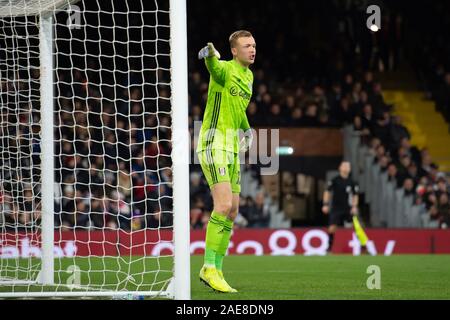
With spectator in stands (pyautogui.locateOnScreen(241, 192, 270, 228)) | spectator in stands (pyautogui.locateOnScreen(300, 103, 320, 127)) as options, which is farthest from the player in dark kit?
spectator in stands (pyautogui.locateOnScreen(300, 103, 320, 127))

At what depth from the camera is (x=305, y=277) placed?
10.5 meters

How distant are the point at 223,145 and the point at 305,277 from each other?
296 centimetres

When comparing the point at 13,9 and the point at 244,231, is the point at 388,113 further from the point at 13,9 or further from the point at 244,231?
the point at 13,9

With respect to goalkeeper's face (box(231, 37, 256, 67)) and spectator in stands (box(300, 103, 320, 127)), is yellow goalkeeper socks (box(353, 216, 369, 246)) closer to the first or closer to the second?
spectator in stands (box(300, 103, 320, 127))

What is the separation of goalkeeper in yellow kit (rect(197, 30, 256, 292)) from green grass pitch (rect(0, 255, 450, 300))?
0.37 meters

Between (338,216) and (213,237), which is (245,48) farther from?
(338,216)

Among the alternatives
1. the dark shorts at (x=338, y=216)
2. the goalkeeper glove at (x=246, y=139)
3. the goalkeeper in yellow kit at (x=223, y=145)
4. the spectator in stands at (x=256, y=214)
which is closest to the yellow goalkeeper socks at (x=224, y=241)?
the goalkeeper in yellow kit at (x=223, y=145)

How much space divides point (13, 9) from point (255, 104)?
10.8 meters

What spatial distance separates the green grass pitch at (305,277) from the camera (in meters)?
8.25

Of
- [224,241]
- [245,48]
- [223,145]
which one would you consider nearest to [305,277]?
[224,241]

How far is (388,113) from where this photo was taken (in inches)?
836

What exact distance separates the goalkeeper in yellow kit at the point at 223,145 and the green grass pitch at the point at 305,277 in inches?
14.7

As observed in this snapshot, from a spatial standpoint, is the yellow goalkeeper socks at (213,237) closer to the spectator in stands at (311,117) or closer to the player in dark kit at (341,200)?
the player in dark kit at (341,200)
